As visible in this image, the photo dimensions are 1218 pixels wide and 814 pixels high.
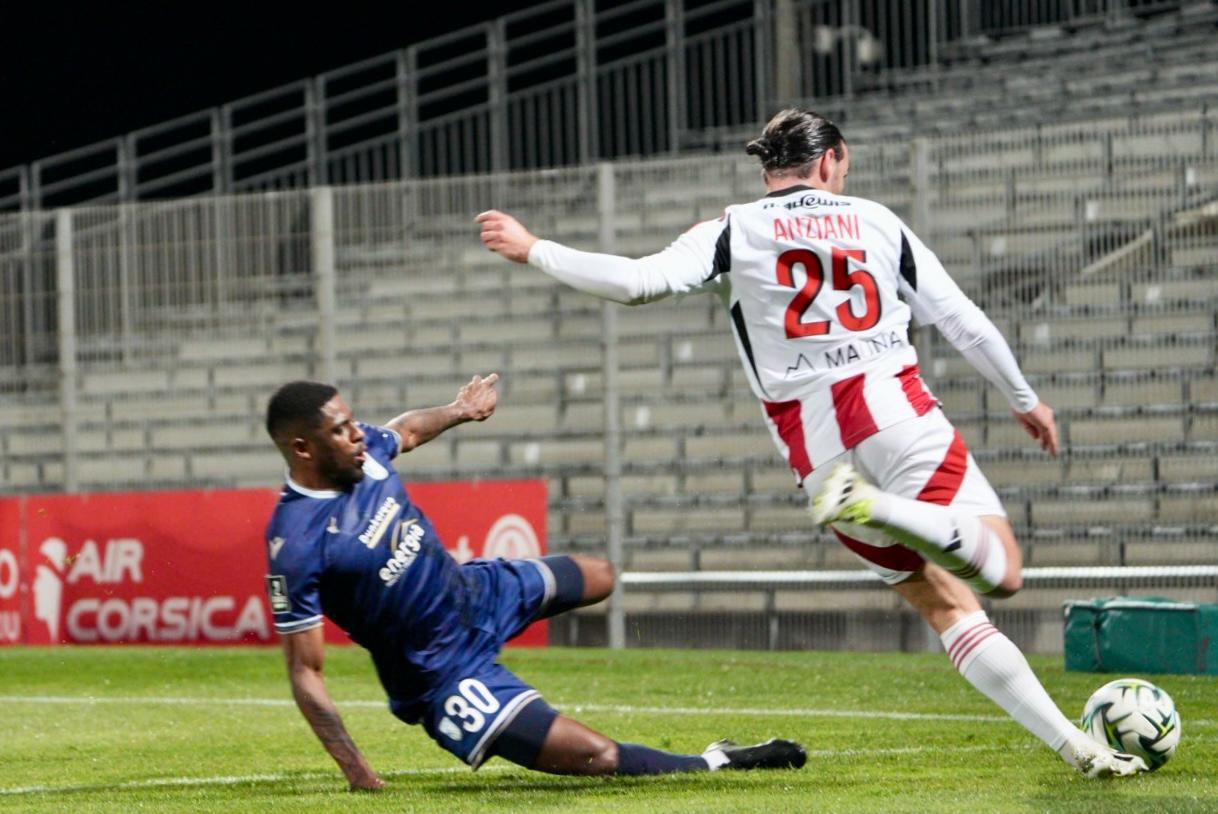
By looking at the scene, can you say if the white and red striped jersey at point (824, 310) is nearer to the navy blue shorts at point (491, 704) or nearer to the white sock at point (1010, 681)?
the white sock at point (1010, 681)

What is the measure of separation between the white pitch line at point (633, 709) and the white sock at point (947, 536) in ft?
7.88

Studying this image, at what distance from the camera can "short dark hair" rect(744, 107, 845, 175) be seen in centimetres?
597

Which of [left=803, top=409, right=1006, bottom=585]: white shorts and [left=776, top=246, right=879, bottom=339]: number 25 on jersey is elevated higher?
[left=776, top=246, right=879, bottom=339]: number 25 on jersey

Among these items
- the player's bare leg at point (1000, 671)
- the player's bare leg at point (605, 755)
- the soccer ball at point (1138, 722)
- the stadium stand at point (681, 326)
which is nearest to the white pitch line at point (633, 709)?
the soccer ball at point (1138, 722)

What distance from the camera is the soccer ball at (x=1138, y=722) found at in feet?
19.3

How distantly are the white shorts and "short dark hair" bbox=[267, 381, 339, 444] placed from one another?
1555mm

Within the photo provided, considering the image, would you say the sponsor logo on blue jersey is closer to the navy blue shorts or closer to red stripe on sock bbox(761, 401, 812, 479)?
the navy blue shorts

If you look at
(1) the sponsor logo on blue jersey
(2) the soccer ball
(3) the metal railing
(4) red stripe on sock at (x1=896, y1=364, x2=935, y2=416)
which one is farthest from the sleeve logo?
(3) the metal railing

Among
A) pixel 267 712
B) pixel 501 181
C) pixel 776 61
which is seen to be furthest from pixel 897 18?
pixel 267 712

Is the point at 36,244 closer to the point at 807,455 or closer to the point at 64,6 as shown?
the point at 64,6

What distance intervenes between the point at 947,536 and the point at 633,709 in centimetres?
391

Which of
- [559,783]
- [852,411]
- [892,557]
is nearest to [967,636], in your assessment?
[892,557]

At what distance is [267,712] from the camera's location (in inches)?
366

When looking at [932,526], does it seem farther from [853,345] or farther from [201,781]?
[201,781]
